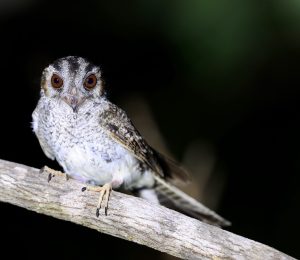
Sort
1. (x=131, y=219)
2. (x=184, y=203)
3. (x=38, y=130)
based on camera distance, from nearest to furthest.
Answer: (x=131, y=219) → (x=38, y=130) → (x=184, y=203)

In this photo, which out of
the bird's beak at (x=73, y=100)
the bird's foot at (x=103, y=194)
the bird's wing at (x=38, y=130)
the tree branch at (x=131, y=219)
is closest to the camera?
the tree branch at (x=131, y=219)

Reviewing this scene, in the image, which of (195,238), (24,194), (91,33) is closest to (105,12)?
(91,33)

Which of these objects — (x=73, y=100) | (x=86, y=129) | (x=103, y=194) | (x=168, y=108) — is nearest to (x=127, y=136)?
(x=86, y=129)

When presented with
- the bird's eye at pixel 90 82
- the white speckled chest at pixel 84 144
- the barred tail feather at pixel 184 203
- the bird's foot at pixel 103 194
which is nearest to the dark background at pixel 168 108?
the barred tail feather at pixel 184 203

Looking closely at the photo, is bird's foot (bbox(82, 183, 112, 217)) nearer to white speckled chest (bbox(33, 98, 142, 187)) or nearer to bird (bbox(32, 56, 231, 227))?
bird (bbox(32, 56, 231, 227))

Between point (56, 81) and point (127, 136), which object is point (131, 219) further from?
point (56, 81)

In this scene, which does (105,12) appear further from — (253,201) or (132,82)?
(253,201)

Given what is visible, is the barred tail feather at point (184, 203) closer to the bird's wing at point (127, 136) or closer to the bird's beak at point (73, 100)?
the bird's wing at point (127, 136)
